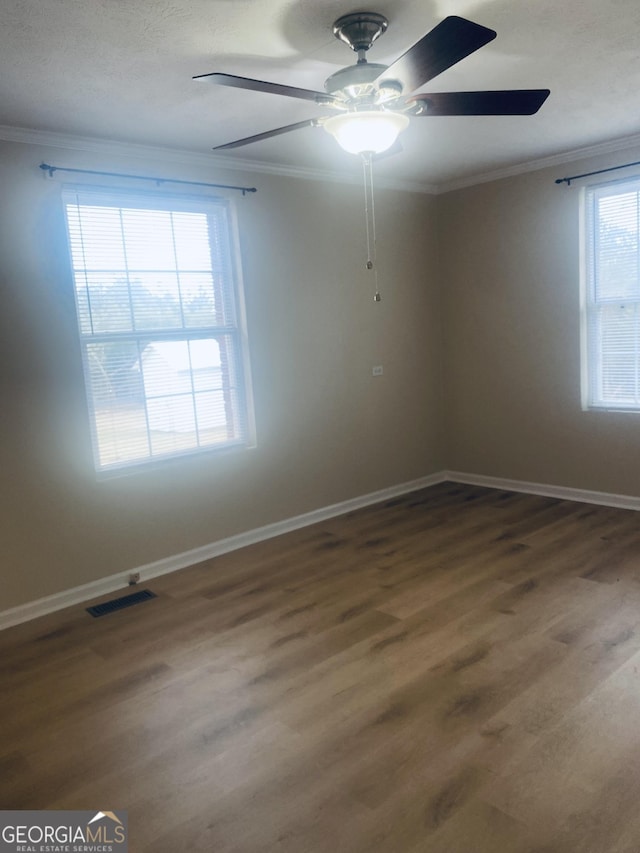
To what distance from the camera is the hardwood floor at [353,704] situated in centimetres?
188

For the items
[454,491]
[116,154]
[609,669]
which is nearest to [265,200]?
[116,154]

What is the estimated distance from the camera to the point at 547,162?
4.69 meters

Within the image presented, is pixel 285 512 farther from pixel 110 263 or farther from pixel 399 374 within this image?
pixel 110 263

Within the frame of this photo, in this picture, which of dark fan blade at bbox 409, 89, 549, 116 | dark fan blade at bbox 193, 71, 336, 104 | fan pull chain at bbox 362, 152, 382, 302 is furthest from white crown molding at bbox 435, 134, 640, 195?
dark fan blade at bbox 193, 71, 336, 104

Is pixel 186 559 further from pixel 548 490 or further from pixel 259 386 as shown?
pixel 548 490

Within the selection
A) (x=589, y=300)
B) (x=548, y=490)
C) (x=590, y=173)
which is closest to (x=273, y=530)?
(x=548, y=490)

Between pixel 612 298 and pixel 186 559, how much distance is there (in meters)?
3.55

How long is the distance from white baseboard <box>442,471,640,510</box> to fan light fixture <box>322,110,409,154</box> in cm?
337

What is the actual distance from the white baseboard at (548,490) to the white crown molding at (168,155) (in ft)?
8.63

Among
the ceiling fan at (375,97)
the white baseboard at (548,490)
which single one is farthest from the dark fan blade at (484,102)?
the white baseboard at (548,490)

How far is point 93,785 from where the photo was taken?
210cm

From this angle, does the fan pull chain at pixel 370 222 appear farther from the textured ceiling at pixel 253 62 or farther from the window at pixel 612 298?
the window at pixel 612 298

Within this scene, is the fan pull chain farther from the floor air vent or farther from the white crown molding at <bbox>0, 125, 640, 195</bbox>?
the floor air vent

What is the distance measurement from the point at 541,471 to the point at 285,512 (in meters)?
2.15
